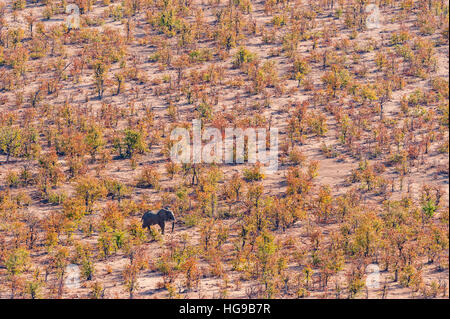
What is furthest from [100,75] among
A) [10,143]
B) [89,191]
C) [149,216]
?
[149,216]

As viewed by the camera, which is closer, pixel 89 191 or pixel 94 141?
pixel 89 191

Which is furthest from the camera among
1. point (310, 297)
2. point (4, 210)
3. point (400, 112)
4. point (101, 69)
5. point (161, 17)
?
point (161, 17)

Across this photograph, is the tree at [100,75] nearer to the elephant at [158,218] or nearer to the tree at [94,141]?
the tree at [94,141]

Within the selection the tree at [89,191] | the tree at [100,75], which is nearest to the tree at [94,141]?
the tree at [89,191]

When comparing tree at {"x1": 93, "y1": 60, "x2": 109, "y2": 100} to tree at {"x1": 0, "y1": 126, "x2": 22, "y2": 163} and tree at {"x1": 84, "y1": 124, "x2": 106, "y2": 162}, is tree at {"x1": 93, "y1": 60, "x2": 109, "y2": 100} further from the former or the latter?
tree at {"x1": 0, "y1": 126, "x2": 22, "y2": 163}

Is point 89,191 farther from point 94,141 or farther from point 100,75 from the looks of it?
point 100,75

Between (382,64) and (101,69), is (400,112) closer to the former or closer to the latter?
(382,64)

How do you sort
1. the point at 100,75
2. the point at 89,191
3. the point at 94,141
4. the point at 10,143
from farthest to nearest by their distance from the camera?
the point at 100,75, the point at 94,141, the point at 10,143, the point at 89,191

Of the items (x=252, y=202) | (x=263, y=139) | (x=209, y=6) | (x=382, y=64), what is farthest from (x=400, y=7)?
(x=252, y=202)

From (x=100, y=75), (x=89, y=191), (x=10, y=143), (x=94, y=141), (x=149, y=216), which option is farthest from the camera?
(x=100, y=75)
